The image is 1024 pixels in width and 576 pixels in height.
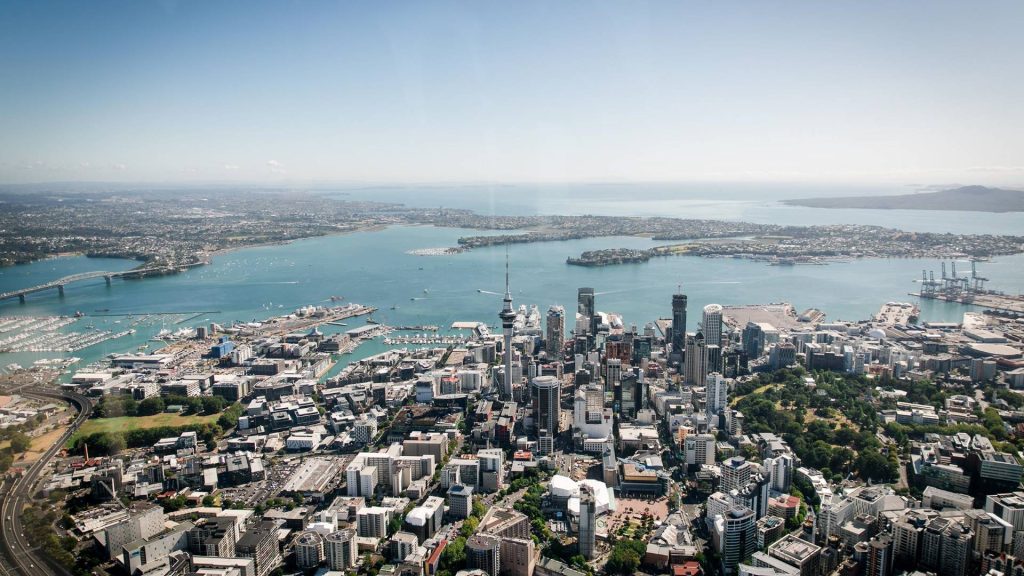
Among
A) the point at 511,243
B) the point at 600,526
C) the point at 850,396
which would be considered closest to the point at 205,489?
the point at 600,526

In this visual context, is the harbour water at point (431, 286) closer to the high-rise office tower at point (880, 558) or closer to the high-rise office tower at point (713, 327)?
the high-rise office tower at point (713, 327)

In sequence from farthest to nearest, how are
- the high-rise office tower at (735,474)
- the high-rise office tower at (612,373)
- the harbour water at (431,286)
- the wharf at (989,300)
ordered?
1. the wharf at (989,300)
2. the harbour water at (431,286)
3. the high-rise office tower at (612,373)
4. the high-rise office tower at (735,474)

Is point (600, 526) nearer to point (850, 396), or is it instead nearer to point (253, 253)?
point (850, 396)

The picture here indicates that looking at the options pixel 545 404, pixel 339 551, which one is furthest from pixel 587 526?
pixel 545 404

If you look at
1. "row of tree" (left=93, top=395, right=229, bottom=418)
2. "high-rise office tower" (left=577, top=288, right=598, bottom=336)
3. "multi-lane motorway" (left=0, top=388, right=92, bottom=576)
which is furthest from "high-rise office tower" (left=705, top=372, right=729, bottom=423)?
"multi-lane motorway" (left=0, top=388, right=92, bottom=576)

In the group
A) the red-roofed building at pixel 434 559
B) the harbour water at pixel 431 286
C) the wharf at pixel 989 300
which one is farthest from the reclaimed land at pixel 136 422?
the wharf at pixel 989 300
